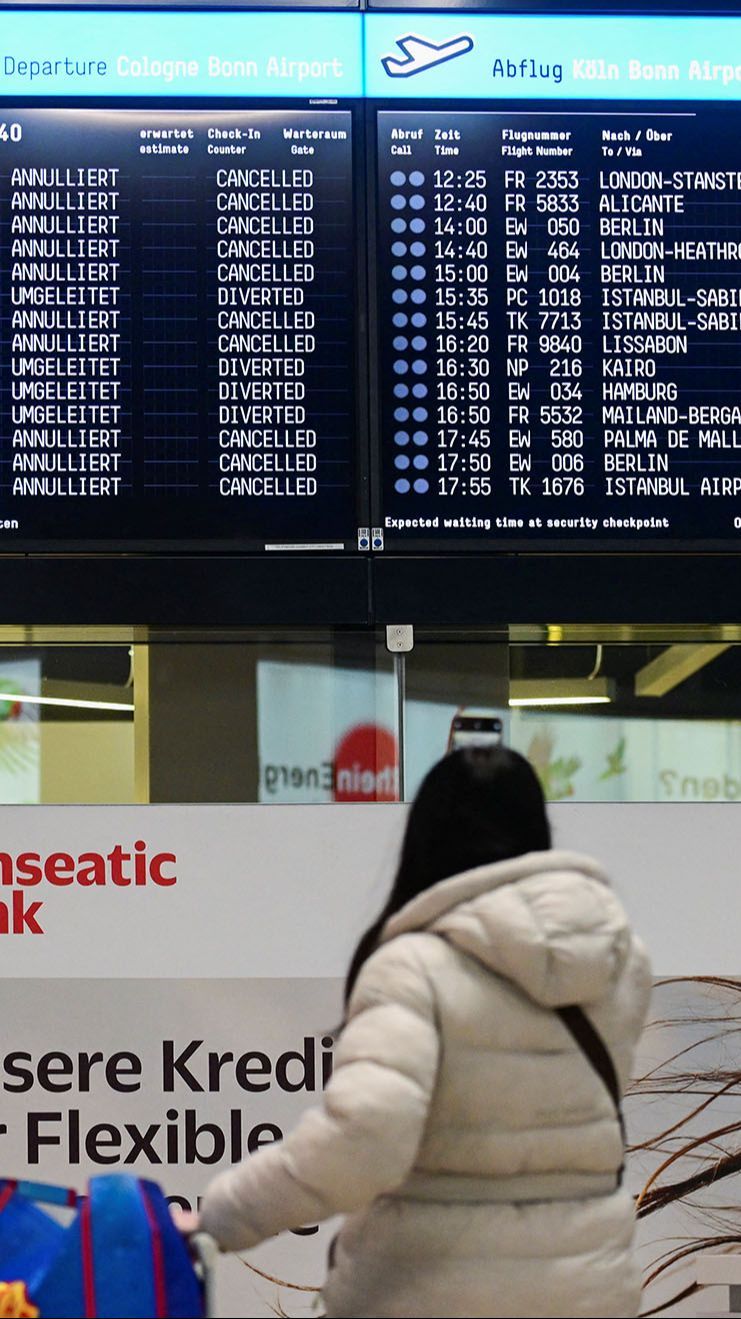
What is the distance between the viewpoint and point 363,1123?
1.83 m

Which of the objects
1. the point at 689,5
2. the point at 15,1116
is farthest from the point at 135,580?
the point at 689,5

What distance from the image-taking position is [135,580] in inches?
148

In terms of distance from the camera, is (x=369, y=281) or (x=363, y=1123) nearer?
(x=363, y=1123)

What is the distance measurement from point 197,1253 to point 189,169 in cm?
273

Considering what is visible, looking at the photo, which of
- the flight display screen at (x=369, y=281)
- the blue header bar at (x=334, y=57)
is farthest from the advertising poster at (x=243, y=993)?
the blue header bar at (x=334, y=57)

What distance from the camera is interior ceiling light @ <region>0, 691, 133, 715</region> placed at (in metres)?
3.87

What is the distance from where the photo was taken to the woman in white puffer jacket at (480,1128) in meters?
1.90

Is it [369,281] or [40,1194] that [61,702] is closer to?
[369,281]

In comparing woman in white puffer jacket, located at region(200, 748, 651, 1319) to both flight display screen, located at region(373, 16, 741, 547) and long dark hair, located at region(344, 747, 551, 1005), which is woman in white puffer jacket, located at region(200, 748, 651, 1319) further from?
flight display screen, located at region(373, 16, 741, 547)

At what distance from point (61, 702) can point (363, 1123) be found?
7.29 ft

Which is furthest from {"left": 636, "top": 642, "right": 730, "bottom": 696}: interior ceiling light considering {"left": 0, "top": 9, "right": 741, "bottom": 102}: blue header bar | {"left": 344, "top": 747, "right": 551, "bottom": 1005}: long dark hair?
{"left": 344, "top": 747, "right": 551, "bottom": 1005}: long dark hair

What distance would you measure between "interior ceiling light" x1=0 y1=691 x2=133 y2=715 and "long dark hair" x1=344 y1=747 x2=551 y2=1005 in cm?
190

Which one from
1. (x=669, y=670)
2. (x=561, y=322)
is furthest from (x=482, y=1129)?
(x=561, y=322)

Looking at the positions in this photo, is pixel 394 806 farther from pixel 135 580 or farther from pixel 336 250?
pixel 336 250
